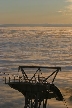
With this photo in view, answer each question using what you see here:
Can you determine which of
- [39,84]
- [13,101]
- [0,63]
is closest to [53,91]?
[39,84]

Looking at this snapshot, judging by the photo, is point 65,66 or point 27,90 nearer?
point 27,90

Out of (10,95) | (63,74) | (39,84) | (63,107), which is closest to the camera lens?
(39,84)

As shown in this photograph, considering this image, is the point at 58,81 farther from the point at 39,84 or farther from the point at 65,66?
the point at 39,84

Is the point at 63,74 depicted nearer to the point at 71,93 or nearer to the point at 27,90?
the point at 71,93

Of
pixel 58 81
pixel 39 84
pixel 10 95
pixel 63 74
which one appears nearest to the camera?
pixel 39 84

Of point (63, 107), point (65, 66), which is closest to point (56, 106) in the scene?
point (63, 107)

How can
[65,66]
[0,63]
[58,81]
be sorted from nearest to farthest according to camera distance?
[58,81] → [65,66] → [0,63]

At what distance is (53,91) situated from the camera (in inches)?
1453

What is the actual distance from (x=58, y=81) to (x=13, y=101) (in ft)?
56.7

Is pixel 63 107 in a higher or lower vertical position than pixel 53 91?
lower

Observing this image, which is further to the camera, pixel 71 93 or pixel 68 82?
pixel 68 82

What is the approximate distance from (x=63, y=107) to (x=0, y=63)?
46.9m

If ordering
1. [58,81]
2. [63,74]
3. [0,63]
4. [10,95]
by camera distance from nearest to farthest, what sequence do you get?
[10,95] → [58,81] → [63,74] → [0,63]

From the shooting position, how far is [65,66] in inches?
3342
